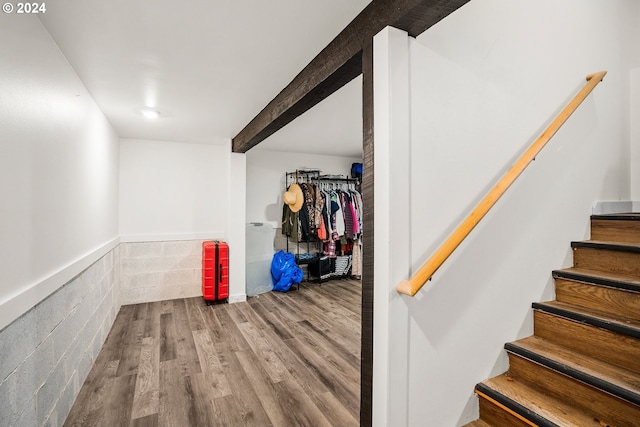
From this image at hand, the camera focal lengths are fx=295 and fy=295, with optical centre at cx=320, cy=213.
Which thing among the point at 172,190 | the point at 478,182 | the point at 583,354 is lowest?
the point at 583,354

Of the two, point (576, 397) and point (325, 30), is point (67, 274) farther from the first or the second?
point (576, 397)

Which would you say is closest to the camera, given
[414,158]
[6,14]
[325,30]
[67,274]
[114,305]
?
[6,14]

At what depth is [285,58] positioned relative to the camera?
183 cm

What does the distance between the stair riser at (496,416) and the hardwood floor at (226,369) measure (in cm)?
73

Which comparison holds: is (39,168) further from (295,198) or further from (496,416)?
(295,198)

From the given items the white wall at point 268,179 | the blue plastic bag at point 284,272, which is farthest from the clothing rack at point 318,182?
the blue plastic bag at point 284,272

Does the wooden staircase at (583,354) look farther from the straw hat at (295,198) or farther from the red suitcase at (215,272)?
the straw hat at (295,198)

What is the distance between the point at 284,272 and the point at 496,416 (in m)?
3.41

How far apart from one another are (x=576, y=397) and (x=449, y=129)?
4.29ft

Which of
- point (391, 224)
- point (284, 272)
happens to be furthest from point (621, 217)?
point (284, 272)

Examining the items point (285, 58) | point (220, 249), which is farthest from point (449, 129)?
point (220, 249)

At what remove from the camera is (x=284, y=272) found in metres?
4.52

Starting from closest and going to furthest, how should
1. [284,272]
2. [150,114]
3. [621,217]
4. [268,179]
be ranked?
[621,217]
[150,114]
[284,272]
[268,179]

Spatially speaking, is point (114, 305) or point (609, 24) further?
point (114, 305)
